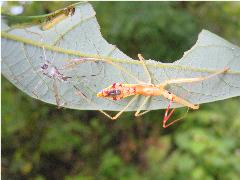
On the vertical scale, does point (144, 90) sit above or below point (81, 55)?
below

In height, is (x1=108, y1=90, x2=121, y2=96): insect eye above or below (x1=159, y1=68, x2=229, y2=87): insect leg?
below

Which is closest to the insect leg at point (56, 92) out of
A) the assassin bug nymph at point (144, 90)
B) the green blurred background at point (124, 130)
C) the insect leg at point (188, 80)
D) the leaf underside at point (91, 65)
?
the leaf underside at point (91, 65)

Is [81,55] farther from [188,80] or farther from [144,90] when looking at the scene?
[188,80]

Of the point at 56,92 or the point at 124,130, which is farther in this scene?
the point at 124,130

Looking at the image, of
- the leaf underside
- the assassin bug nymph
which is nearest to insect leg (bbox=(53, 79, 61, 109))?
the leaf underside

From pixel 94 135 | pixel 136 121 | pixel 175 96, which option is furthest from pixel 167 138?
pixel 175 96

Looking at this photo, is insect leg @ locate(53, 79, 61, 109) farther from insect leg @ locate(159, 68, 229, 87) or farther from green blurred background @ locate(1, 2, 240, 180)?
green blurred background @ locate(1, 2, 240, 180)

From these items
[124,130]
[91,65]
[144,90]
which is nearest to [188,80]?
[144,90]

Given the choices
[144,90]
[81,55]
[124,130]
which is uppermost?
[81,55]
